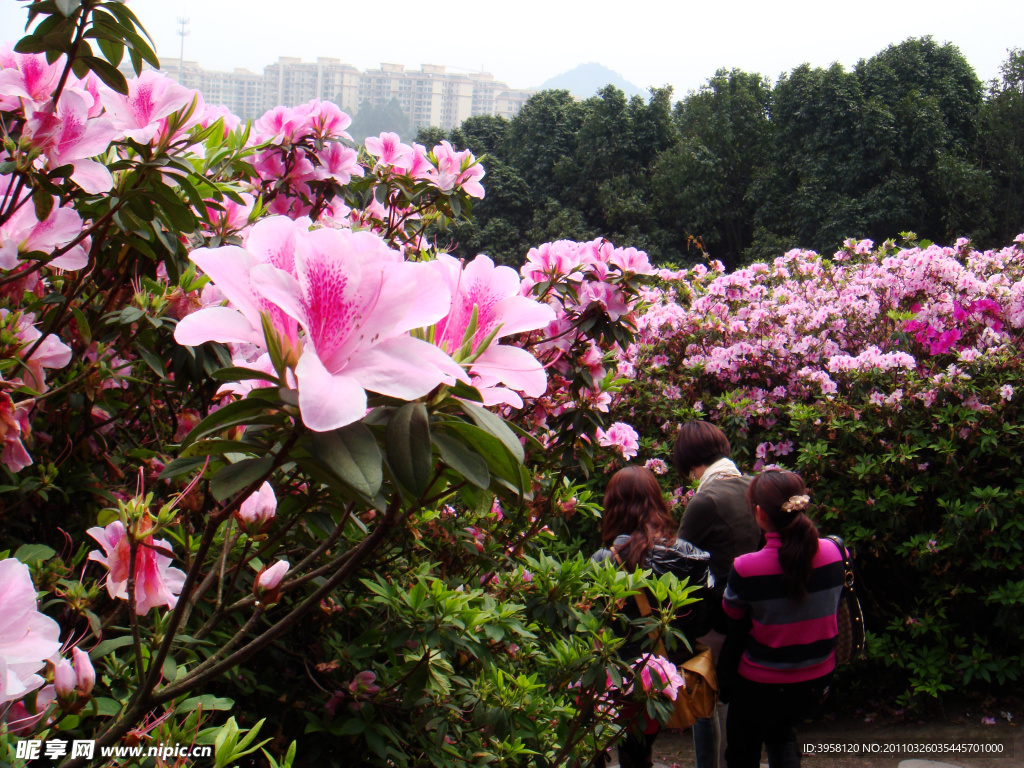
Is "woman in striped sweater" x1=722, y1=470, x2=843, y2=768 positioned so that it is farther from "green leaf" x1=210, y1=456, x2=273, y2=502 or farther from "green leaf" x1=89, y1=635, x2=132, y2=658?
"green leaf" x1=210, y1=456, x2=273, y2=502

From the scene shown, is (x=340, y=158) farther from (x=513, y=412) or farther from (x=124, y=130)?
(x=124, y=130)

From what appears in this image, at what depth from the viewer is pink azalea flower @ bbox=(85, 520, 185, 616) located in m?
0.78

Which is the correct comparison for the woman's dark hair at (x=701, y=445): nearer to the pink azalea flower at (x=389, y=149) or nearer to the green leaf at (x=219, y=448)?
the pink azalea flower at (x=389, y=149)

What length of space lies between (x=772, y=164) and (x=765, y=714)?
72.7ft

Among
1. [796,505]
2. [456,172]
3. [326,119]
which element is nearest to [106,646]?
[326,119]

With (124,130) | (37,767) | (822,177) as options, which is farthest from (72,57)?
(822,177)

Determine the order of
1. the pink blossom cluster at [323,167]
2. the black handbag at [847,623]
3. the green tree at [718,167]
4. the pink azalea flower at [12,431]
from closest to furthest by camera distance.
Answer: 1. the pink azalea flower at [12,431]
2. the pink blossom cluster at [323,167]
3. the black handbag at [847,623]
4. the green tree at [718,167]

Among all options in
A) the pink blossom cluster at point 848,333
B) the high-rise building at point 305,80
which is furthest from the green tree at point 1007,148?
the high-rise building at point 305,80

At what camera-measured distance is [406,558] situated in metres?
1.93

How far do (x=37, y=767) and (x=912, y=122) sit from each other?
78.5ft

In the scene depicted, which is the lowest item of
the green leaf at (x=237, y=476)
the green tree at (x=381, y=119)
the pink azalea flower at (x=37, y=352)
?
the pink azalea flower at (x=37, y=352)

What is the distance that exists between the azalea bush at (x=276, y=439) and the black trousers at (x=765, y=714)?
2.90 ft

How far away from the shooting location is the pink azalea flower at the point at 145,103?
1.07 metres

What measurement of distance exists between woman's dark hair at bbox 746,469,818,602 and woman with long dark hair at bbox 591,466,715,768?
30 centimetres
